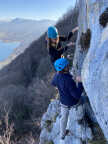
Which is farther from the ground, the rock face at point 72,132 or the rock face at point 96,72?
the rock face at point 96,72

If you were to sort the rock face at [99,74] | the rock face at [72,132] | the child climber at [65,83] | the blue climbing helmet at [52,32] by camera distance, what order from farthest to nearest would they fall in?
the rock face at [72,132]
the blue climbing helmet at [52,32]
the child climber at [65,83]
the rock face at [99,74]

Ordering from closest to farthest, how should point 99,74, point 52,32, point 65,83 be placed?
point 99,74
point 65,83
point 52,32

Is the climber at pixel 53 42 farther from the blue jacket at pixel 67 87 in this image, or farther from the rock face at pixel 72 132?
the rock face at pixel 72 132

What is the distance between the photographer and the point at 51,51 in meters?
5.73

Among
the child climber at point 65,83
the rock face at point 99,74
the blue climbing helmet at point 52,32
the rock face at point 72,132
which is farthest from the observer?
the rock face at point 72,132

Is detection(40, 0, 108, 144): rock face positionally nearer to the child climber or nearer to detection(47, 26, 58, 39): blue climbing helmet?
the child climber

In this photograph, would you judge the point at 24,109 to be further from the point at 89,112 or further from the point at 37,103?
the point at 89,112

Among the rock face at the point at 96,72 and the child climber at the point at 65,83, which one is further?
the child climber at the point at 65,83

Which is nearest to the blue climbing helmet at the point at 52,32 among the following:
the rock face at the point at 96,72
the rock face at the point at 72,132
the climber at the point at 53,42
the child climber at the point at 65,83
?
the climber at the point at 53,42

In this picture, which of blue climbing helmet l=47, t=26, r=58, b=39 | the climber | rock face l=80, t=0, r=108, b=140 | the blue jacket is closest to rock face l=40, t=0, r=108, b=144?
rock face l=80, t=0, r=108, b=140

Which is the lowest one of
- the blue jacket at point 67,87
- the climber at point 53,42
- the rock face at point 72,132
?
the rock face at point 72,132

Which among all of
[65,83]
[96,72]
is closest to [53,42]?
[65,83]

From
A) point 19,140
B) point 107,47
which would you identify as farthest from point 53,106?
point 19,140

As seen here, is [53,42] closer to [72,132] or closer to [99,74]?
[99,74]
